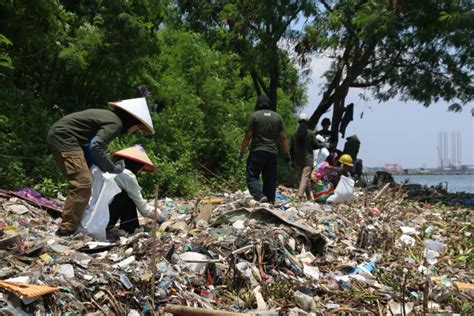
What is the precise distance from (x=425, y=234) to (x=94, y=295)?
14.9ft

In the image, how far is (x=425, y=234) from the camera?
6805 mm

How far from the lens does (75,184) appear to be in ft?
15.6

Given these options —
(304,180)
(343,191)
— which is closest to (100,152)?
(343,191)

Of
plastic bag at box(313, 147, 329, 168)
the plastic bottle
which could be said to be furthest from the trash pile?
plastic bag at box(313, 147, 329, 168)

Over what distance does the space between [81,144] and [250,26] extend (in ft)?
30.6

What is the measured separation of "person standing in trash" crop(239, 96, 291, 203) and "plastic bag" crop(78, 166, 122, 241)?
8.57ft

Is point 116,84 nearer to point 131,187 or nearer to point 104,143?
point 131,187

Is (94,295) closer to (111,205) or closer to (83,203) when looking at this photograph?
(83,203)

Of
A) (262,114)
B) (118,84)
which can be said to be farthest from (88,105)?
(262,114)

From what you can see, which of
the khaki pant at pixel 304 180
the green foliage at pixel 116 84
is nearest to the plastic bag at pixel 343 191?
the khaki pant at pixel 304 180

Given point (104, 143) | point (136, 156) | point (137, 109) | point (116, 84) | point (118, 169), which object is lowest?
point (118, 169)

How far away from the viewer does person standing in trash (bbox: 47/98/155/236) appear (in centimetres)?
473

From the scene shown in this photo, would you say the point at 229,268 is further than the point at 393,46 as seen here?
No

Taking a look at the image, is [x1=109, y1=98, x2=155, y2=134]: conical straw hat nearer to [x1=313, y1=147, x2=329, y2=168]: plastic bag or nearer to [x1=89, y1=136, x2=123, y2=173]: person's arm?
[x1=89, y1=136, x2=123, y2=173]: person's arm
